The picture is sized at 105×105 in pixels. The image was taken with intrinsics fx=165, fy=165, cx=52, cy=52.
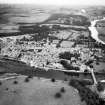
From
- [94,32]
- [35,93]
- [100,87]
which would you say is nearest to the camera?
[35,93]

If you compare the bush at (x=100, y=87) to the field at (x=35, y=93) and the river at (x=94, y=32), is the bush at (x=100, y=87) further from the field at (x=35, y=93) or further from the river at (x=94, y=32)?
the river at (x=94, y=32)

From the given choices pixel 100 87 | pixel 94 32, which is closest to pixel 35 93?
pixel 100 87

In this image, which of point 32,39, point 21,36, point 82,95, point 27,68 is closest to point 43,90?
point 82,95

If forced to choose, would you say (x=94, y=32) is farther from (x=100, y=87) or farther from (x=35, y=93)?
(x=35, y=93)

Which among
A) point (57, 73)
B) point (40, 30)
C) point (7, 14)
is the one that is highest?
point (7, 14)

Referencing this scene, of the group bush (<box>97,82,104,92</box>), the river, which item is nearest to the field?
bush (<box>97,82,104,92</box>)

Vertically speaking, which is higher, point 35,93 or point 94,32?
point 94,32

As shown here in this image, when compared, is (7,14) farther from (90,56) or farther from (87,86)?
(87,86)

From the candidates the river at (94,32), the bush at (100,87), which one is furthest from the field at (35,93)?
the river at (94,32)

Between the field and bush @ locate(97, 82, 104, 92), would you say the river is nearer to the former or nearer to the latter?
bush @ locate(97, 82, 104, 92)
